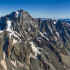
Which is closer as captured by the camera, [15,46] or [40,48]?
[15,46]


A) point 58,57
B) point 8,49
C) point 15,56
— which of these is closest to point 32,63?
point 15,56

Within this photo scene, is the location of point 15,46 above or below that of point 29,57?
above

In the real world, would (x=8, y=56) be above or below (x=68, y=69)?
above

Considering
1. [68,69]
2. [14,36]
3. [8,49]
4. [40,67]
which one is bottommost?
[68,69]

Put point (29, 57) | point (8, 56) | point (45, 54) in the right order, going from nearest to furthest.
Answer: point (8, 56), point (29, 57), point (45, 54)

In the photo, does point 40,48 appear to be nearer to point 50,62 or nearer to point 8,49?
point 50,62

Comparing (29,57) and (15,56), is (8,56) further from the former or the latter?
(29,57)

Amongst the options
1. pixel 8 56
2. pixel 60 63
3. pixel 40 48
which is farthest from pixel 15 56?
pixel 60 63

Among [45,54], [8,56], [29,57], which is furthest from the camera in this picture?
[45,54]

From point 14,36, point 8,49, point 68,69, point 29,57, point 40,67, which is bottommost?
point 68,69
